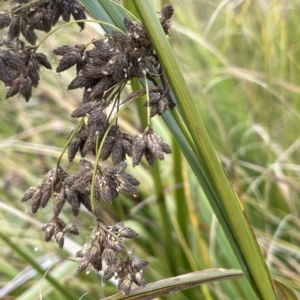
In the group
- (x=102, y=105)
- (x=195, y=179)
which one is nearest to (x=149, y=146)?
(x=102, y=105)

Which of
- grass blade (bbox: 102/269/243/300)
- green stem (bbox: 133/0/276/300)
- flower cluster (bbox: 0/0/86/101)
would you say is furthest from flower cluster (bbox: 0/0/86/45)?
grass blade (bbox: 102/269/243/300)

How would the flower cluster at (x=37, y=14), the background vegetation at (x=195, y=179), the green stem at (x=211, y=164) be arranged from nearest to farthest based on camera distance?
the green stem at (x=211, y=164) < the flower cluster at (x=37, y=14) < the background vegetation at (x=195, y=179)

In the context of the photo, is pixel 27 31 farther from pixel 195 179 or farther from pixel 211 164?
pixel 195 179

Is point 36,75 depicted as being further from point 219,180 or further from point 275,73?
point 275,73

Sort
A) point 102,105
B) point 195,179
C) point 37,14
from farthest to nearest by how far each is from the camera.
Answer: point 195,179, point 37,14, point 102,105

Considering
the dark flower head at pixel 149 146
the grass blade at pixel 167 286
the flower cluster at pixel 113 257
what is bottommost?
the grass blade at pixel 167 286

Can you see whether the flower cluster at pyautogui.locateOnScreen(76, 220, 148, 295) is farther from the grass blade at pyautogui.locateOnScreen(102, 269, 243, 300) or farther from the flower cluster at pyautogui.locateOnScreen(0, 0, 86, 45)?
the flower cluster at pyautogui.locateOnScreen(0, 0, 86, 45)

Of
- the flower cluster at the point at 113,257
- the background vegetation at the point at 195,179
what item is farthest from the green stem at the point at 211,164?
the background vegetation at the point at 195,179

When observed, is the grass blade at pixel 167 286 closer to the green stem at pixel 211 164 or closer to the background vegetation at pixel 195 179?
the green stem at pixel 211 164
